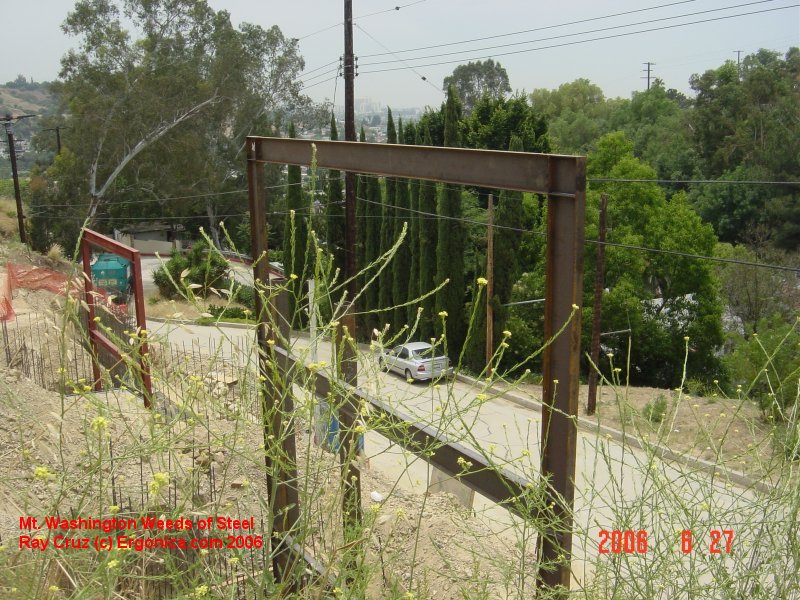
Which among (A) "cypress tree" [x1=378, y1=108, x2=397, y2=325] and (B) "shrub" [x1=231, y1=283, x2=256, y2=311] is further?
(A) "cypress tree" [x1=378, y1=108, x2=397, y2=325]

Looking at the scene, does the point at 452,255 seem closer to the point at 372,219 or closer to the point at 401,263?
the point at 401,263

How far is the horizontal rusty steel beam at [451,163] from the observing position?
2305 mm

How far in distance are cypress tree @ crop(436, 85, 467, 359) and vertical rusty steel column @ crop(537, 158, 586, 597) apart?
60.4 feet

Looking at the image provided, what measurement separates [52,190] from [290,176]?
10348 millimetres

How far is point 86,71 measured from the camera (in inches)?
1043

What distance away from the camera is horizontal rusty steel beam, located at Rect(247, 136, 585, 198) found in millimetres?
2305

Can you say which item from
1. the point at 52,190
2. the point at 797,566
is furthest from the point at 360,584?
the point at 52,190

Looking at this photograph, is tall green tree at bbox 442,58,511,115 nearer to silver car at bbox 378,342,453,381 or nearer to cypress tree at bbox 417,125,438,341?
cypress tree at bbox 417,125,438,341

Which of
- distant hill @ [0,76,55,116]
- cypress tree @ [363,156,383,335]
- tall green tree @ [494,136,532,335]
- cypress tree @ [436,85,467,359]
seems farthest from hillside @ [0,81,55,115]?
tall green tree @ [494,136,532,335]

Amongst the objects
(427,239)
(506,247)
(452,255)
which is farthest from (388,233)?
(506,247)

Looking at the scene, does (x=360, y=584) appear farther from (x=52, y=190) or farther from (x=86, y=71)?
(x=52, y=190)

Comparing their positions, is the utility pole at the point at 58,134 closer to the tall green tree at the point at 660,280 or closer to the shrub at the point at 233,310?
the shrub at the point at 233,310

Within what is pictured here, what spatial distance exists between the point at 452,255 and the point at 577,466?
10.7 m

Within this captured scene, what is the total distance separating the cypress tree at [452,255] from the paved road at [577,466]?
5.45 m
